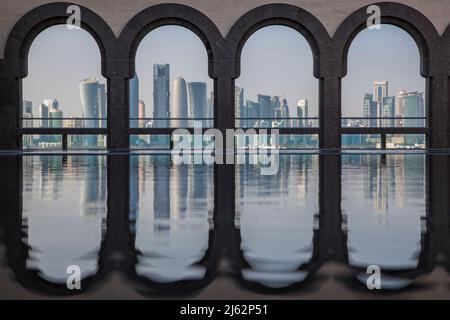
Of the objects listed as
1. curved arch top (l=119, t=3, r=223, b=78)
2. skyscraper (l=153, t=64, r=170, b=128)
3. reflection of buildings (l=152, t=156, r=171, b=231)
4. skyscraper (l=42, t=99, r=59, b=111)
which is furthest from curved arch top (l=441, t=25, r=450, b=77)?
skyscraper (l=42, t=99, r=59, b=111)

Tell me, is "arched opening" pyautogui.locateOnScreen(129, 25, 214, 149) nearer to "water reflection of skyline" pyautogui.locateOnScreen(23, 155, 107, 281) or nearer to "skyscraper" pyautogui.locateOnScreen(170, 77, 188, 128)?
"skyscraper" pyautogui.locateOnScreen(170, 77, 188, 128)

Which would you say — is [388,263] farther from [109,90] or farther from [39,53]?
[39,53]

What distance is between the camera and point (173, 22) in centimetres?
1975

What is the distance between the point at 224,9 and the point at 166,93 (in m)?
15.0

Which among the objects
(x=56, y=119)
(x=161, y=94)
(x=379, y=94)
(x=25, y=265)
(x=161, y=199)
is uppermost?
(x=161, y=94)

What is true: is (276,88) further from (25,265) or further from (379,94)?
(25,265)

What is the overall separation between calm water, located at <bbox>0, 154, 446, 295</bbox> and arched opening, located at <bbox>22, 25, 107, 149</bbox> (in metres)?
14.1

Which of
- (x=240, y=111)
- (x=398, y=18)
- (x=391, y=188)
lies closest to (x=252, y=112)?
(x=240, y=111)

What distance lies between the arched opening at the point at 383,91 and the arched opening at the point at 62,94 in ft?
30.4

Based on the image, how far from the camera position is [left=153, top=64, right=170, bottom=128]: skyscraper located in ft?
80.3

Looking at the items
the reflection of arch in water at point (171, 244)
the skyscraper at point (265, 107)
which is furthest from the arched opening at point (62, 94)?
the reflection of arch in water at point (171, 244)

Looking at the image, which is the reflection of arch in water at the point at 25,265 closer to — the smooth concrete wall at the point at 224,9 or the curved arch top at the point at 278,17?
the curved arch top at the point at 278,17

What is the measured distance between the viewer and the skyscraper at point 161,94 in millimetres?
24491
